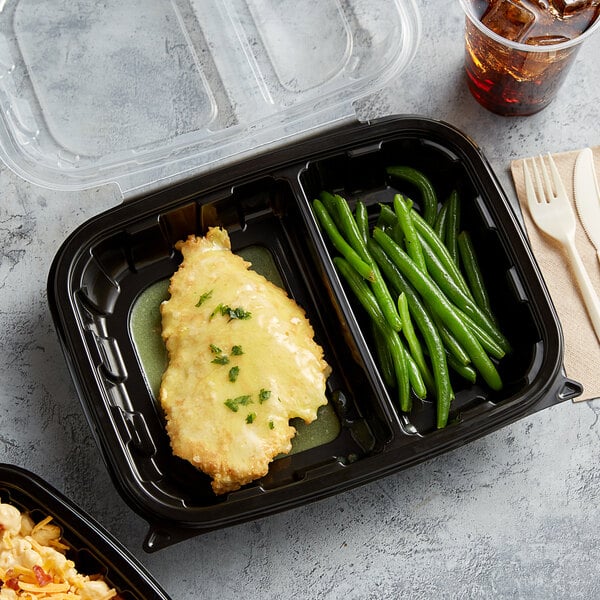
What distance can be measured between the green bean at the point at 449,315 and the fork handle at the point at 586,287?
0.46 metres

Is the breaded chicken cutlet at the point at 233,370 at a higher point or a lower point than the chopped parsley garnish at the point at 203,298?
lower

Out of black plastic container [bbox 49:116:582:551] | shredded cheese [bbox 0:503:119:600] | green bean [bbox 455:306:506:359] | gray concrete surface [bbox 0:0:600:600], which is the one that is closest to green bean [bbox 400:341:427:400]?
black plastic container [bbox 49:116:582:551]

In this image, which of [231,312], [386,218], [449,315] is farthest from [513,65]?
[231,312]

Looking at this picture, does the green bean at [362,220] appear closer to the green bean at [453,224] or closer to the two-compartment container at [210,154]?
the two-compartment container at [210,154]

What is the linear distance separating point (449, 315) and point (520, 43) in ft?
3.02

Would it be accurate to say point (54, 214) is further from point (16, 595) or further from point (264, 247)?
point (16, 595)

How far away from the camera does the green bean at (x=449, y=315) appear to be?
9.02 ft

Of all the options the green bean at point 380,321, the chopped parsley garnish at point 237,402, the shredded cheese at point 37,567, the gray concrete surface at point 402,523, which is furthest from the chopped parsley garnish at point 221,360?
the shredded cheese at point 37,567

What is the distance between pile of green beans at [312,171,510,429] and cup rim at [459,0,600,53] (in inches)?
21.1

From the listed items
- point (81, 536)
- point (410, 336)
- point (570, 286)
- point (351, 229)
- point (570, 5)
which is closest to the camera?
point (81, 536)

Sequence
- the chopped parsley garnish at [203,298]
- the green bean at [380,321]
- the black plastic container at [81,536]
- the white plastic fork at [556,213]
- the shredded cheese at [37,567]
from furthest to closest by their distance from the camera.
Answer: the white plastic fork at [556,213], the chopped parsley garnish at [203,298], the green bean at [380,321], the black plastic container at [81,536], the shredded cheese at [37,567]

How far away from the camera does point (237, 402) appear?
2705mm

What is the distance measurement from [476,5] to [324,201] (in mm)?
836

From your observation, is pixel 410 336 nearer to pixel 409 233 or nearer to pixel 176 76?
pixel 409 233
